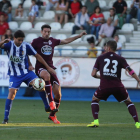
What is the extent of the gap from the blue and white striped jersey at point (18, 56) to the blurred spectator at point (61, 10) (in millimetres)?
12220

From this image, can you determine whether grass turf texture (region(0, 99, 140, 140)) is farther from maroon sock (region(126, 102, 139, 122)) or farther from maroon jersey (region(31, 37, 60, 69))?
maroon jersey (region(31, 37, 60, 69))

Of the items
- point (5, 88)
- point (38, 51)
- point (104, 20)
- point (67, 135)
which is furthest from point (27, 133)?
point (104, 20)

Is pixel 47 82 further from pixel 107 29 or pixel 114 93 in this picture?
pixel 107 29

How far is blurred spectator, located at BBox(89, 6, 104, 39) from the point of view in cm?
2038

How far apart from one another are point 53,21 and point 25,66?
499 inches

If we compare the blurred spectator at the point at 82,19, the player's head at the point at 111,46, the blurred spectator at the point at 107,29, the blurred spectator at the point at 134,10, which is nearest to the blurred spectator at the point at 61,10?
the blurred spectator at the point at 82,19

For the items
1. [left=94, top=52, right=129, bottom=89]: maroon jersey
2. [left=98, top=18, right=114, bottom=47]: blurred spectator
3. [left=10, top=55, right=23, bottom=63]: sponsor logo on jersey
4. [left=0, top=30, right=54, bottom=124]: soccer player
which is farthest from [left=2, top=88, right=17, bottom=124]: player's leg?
[left=98, top=18, right=114, bottom=47]: blurred spectator

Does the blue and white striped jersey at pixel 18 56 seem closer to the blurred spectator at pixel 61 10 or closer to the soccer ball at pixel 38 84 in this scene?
the soccer ball at pixel 38 84

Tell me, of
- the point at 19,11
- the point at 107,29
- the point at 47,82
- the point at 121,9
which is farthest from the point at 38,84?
the point at 19,11

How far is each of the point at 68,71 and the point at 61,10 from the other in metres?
5.03

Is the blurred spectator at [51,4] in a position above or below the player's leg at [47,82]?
above

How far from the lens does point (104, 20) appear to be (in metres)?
20.6

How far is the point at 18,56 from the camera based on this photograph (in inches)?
372

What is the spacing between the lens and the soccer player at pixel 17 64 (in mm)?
9352
